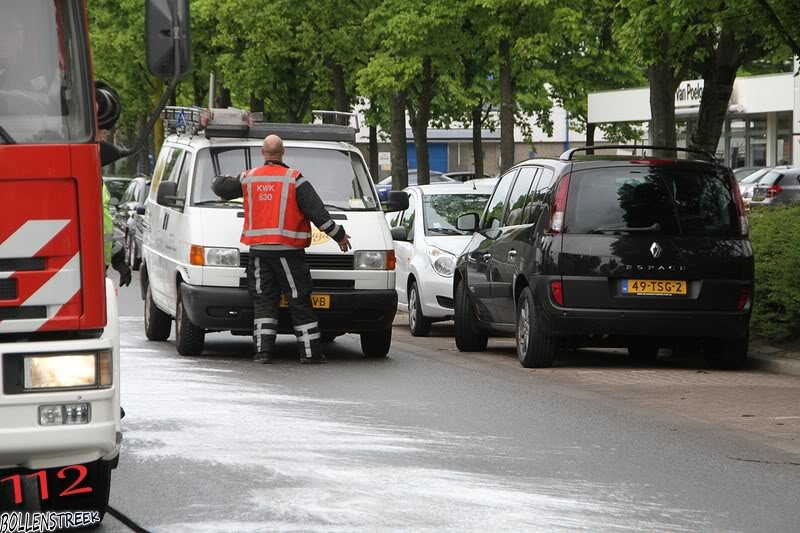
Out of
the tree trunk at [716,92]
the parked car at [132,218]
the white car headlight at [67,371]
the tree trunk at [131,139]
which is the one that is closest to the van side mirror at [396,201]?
the tree trunk at [716,92]

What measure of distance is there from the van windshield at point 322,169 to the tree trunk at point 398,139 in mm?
18885

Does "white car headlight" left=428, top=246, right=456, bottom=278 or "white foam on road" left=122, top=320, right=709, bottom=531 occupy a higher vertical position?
"white car headlight" left=428, top=246, right=456, bottom=278

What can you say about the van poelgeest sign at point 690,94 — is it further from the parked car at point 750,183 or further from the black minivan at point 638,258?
the black minivan at point 638,258

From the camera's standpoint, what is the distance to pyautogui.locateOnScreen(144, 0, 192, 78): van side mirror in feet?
22.3

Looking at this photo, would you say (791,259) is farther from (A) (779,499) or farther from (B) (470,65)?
(B) (470,65)

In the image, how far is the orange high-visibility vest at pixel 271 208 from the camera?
45.3 ft

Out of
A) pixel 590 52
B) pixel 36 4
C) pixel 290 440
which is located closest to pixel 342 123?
pixel 290 440

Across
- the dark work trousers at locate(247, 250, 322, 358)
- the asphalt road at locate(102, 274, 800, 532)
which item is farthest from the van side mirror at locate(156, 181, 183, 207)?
the asphalt road at locate(102, 274, 800, 532)

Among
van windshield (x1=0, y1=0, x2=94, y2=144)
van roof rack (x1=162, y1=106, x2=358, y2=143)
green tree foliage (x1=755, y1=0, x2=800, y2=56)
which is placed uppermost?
green tree foliage (x1=755, y1=0, x2=800, y2=56)

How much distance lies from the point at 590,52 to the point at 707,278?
115ft

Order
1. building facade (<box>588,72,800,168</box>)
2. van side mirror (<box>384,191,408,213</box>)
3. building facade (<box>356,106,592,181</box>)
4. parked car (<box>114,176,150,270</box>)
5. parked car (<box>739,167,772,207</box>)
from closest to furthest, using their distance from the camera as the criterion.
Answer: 1. van side mirror (<box>384,191,408,213</box>)
2. parked car (<box>114,176,150,270</box>)
3. parked car (<box>739,167,772,207</box>)
4. building facade (<box>588,72,800,168</box>)
5. building facade (<box>356,106,592,181</box>)

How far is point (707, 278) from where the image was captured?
13.5 m

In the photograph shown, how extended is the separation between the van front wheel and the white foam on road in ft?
10.6

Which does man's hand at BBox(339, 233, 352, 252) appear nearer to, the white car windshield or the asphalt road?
the asphalt road
